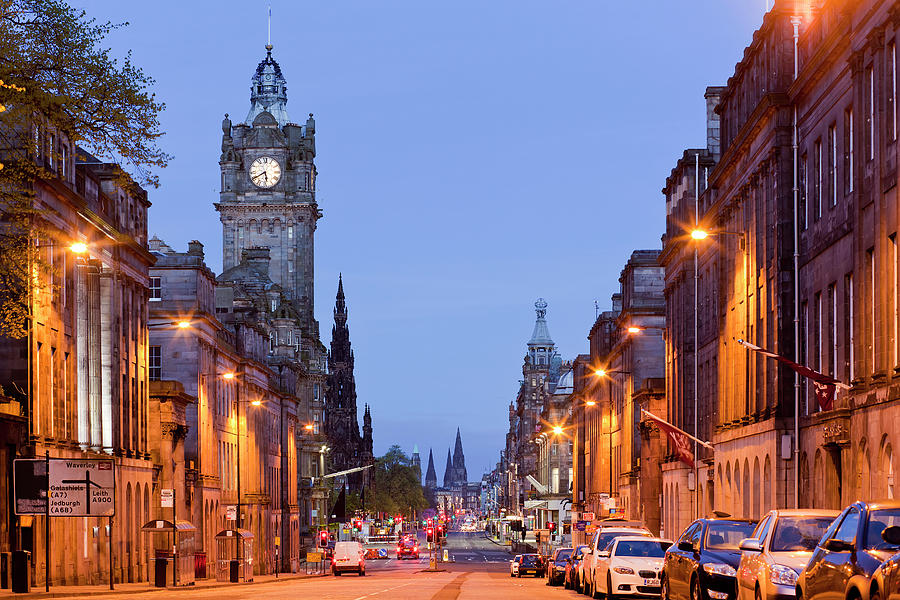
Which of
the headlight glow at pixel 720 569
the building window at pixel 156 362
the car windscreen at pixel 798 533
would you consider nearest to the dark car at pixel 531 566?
the building window at pixel 156 362

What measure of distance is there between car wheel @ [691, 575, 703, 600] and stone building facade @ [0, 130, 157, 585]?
90.0 ft

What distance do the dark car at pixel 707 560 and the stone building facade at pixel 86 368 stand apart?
86.0ft

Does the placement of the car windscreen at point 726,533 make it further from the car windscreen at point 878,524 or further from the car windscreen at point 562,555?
the car windscreen at point 562,555

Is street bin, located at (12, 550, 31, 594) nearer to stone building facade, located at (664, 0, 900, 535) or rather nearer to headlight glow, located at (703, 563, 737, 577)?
stone building facade, located at (664, 0, 900, 535)

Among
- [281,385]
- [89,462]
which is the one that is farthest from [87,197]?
[281,385]

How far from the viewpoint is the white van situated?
9538 centimetres

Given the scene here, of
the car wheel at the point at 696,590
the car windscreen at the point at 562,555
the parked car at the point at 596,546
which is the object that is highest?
the car wheel at the point at 696,590

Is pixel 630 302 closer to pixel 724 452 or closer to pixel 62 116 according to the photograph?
pixel 724 452

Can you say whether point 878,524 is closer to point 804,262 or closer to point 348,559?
point 804,262

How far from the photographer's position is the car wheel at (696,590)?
2789 cm

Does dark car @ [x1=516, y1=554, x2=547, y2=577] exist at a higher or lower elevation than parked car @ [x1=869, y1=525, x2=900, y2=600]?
lower

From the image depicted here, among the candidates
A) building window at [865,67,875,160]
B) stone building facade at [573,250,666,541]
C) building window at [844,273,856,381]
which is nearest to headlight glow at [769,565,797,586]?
building window at [865,67,875,160]

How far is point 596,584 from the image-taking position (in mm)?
41125

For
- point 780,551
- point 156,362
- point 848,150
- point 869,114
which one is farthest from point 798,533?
point 156,362
